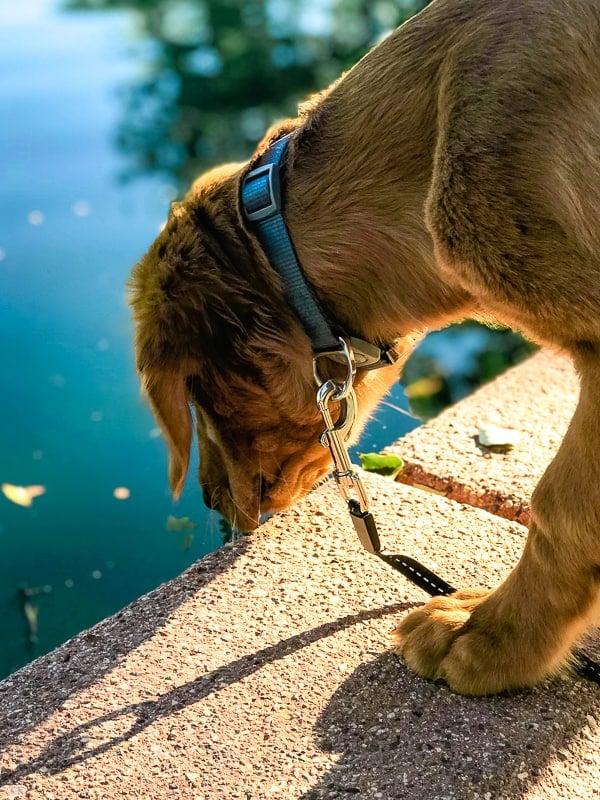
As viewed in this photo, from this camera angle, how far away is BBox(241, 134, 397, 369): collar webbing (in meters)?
2.42

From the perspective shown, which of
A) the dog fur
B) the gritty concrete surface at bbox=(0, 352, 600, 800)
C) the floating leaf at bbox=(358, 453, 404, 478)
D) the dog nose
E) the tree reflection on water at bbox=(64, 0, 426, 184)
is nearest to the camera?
the dog fur

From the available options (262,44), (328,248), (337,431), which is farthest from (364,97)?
(262,44)

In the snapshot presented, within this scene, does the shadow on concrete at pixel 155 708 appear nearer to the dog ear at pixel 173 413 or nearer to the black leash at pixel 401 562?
the black leash at pixel 401 562

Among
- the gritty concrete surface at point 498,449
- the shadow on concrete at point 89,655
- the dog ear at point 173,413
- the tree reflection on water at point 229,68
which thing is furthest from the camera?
the tree reflection on water at point 229,68

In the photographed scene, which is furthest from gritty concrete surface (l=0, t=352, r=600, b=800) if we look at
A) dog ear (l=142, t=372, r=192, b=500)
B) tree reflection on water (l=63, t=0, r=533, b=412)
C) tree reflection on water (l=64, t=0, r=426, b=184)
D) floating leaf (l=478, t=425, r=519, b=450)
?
tree reflection on water (l=64, t=0, r=426, b=184)

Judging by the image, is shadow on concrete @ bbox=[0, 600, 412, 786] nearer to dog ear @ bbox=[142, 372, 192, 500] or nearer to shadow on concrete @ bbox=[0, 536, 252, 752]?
shadow on concrete @ bbox=[0, 536, 252, 752]

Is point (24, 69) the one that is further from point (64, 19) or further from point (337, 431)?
point (337, 431)

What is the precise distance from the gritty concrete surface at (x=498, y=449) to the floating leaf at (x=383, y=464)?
1.2 inches

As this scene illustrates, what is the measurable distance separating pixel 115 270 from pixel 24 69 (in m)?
4.64

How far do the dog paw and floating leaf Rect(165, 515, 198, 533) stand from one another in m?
1.35

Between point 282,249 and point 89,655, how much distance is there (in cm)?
119

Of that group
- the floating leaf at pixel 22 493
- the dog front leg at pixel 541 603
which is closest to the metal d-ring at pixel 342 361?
the dog front leg at pixel 541 603

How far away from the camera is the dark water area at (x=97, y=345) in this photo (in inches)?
142

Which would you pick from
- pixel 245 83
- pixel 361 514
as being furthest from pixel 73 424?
pixel 245 83
